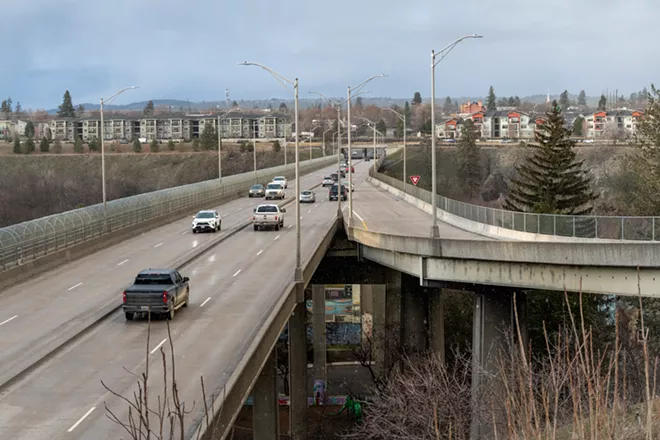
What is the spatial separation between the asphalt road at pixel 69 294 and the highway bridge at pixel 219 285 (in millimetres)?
68

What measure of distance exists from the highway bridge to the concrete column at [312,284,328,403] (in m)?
8.09

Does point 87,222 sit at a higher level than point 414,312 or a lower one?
higher

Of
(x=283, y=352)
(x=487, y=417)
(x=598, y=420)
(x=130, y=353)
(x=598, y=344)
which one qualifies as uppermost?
(x=598, y=420)

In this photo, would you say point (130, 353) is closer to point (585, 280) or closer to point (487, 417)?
point (487, 417)

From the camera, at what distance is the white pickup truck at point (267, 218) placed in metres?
52.8

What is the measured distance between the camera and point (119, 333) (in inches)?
966

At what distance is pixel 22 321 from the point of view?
25922mm

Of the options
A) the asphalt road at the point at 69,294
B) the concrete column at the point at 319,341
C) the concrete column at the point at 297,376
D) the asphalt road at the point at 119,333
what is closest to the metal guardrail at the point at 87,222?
the asphalt road at the point at 69,294

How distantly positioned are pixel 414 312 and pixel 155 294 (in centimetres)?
2471

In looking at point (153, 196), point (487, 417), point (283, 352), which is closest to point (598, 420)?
point (487, 417)

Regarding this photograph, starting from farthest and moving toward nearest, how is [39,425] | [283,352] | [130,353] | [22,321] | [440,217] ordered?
[283,352] → [440,217] → [22,321] → [130,353] → [39,425]

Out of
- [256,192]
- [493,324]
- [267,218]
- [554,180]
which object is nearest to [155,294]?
[493,324]

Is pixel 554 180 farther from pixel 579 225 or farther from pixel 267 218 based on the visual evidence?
pixel 579 225

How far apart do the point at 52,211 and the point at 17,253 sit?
108552 millimetres
